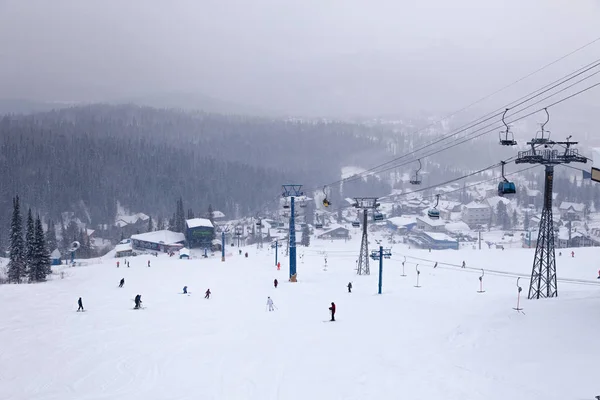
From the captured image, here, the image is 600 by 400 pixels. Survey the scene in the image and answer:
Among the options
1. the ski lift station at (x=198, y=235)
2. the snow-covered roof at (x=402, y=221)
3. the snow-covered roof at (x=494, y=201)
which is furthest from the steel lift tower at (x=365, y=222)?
the snow-covered roof at (x=494, y=201)

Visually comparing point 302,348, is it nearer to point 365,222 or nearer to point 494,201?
point 365,222

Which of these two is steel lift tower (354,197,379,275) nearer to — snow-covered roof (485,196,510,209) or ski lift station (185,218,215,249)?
ski lift station (185,218,215,249)

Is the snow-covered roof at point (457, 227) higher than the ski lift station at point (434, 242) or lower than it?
higher

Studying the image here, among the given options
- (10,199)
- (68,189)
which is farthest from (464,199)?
(10,199)

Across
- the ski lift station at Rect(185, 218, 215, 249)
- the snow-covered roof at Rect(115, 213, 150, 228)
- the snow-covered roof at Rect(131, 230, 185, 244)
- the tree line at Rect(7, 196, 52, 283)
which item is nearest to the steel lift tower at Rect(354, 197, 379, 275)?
the tree line at Rect(7, 196, 52, 283)

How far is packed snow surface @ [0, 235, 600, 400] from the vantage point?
11281 millimetres

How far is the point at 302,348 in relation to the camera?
51.7 feet

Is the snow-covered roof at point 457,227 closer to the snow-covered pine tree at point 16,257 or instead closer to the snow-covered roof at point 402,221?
the snow-covered roof at point 402,221

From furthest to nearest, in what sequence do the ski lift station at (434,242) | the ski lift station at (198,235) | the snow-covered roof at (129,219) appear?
1. the snow-covered roof at (129,219)
2. the ski lift station at (434,242)
3. the ski lift station at (198,235)

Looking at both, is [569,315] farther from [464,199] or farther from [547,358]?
[464,199]

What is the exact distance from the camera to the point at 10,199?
5797 inches

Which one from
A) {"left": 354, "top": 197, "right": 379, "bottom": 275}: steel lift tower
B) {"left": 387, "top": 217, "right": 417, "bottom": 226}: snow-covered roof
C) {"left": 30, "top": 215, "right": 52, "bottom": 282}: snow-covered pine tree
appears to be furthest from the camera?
{"left": 387, "top": 217, "right": 417, "bottom": 226}: snow-covered roof

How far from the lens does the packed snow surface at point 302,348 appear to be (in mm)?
11281

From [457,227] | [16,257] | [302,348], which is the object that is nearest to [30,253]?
[16,257]
